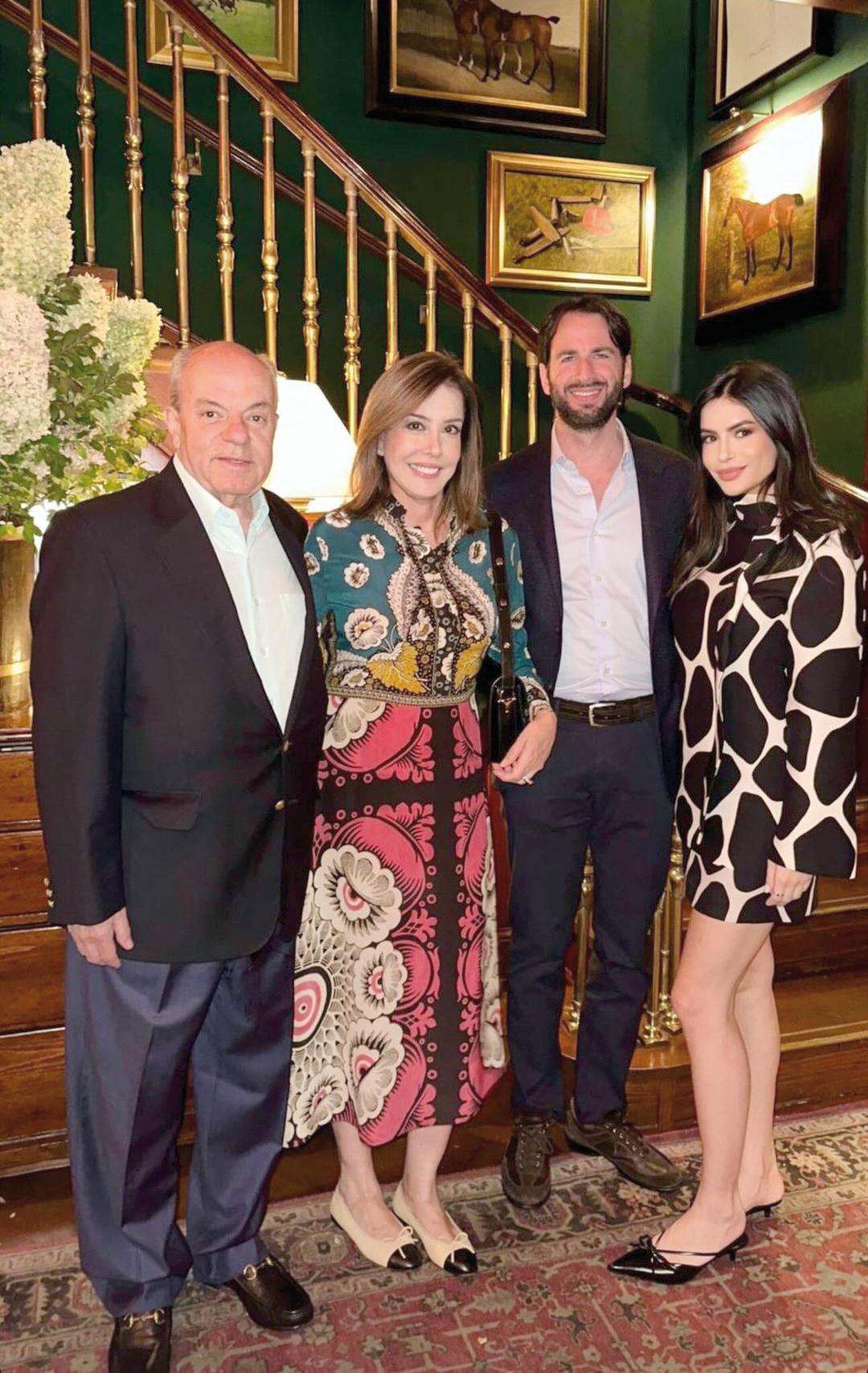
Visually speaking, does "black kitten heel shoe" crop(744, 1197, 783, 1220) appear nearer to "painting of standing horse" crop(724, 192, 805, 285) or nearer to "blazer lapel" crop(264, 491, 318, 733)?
"blazer lapel" crop(264, 491, 318, 733)

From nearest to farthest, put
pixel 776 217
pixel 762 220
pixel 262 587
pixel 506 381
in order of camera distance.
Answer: pixel 262 587 < pixel 506 381 < pixel 776 217 < pixel 762 220

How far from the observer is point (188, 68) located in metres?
4.85

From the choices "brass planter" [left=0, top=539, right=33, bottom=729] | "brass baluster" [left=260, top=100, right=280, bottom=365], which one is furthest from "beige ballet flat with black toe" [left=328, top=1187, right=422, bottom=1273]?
"brass baluster" [left=260, top=100, right=280, bottom=365]

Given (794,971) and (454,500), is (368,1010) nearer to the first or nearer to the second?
(454,500)

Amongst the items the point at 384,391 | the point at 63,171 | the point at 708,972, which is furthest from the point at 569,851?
the point at 63,171

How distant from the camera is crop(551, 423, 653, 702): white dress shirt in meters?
2.27

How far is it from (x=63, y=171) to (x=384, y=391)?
2.02 feet

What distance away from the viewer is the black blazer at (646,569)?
2268 mm

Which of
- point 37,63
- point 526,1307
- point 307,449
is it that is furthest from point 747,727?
point 37,63

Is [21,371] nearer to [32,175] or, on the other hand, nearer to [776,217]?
[32,175]

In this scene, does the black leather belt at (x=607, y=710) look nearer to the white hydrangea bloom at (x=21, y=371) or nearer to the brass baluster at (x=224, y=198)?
the white hydrangea bloom at (x=21, y=371)

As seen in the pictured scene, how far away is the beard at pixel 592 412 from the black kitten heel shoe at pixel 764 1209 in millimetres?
1613

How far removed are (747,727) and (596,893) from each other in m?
0.61

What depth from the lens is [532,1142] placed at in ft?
7.67
